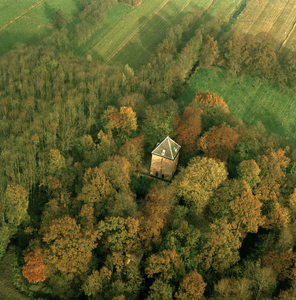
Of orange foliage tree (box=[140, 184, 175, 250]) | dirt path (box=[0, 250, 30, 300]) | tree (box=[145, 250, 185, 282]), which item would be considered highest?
orange foliage tree (box=[140, 184, 175, 250])

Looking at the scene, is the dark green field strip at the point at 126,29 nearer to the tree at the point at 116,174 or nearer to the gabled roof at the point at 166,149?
the gabled roof at the point at 166,149

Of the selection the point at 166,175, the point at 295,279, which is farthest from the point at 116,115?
the point at 295,279

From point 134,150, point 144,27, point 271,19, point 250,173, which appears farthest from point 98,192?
point 271,19

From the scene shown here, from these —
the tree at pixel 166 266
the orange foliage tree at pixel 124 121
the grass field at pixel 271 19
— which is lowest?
the tree at pixel 166 266

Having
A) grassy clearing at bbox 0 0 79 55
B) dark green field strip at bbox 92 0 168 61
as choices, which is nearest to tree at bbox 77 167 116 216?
dark green field strip at bbox 92 0 168 61

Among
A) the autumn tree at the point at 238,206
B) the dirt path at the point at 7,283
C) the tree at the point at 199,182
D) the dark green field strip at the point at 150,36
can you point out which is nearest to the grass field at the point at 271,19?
the dark green field strip at the point at 150,36

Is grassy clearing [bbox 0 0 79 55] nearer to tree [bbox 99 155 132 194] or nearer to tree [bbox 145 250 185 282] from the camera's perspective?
tree [bbox 99 155 132 194]

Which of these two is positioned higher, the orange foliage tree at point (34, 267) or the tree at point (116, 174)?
the tree at point (116, 174)
